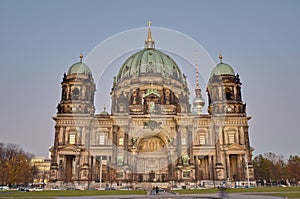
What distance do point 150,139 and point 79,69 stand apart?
63.6ft

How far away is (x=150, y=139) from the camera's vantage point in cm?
5647

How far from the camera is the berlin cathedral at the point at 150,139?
50.0 m

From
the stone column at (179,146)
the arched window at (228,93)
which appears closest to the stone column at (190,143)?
the stone column at (179,146)

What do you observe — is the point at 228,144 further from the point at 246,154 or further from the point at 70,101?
the point at 70,101

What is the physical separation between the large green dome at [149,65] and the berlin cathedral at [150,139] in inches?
356

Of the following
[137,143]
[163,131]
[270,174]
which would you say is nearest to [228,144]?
[163,131]

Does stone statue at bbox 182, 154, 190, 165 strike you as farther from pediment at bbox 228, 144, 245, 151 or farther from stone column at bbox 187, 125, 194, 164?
pediment at bbox 228, 144, 245, 151

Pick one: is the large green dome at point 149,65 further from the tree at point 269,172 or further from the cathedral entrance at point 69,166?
the tree at point 269,172

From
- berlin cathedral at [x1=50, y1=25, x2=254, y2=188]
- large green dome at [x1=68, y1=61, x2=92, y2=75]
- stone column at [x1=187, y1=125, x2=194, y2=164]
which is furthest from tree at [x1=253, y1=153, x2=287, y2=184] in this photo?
large green dome at [x1=68, y1=61, x2=92, y2=75]

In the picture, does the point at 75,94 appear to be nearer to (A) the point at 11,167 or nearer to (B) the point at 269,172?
(A) the point at 11,167

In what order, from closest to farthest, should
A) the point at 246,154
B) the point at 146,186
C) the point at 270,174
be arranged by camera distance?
the point at 146,186 < the point at 246,154 < the point at 270,174

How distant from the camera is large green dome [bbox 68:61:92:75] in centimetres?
5738

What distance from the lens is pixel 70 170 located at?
5291cm

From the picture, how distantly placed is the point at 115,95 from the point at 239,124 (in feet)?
91.0
